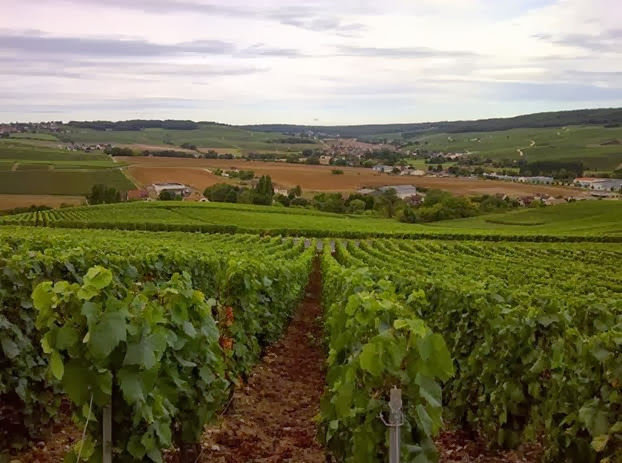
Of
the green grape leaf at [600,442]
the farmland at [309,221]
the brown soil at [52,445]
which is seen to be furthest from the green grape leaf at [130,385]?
the farmland at [309,221]

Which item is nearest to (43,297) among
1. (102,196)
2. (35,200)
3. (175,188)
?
(35,200)

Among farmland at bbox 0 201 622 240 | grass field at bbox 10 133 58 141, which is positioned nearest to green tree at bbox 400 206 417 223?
farmland at bbox 0 201 622 240

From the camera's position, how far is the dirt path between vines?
670 centimetres

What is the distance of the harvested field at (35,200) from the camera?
8169 centimetres

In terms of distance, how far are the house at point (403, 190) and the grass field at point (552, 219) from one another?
23.0 m

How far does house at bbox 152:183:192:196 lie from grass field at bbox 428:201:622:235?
1596 inches

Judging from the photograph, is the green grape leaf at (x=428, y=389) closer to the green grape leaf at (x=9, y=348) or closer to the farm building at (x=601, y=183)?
the green grape leaf at (x=9, y=348)

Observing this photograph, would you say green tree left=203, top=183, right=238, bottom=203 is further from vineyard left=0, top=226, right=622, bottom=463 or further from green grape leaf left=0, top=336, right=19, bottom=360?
green grape leaf left=0, top=336, right=19, bottom=360

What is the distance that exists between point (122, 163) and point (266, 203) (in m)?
46.3

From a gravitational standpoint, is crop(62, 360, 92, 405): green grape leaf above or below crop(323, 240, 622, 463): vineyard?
above

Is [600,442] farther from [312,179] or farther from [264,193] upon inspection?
[312,179]

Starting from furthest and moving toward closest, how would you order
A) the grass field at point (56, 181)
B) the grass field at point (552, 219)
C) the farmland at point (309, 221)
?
the grass field at point (56, 181) < the grass field at point (552, 219) < the farmland at point (309, 221)

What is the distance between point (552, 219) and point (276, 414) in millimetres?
85938

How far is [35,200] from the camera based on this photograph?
279 ft
